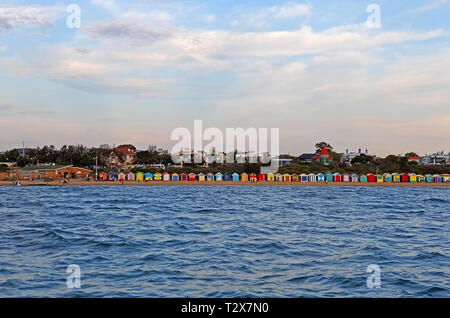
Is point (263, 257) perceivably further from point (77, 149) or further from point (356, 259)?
point (77, 149)

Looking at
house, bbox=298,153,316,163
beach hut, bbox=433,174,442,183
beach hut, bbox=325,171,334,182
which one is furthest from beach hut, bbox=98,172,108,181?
house, bbox=298,153,316,163

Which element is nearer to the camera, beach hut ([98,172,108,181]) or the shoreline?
the shoreline

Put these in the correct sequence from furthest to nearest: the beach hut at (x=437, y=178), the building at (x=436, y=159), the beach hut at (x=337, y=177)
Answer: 1. the building at (x=436, y=159)
2. the beach hut at (x=437, y=178)
3. the beach hut at (x=337, y=177)

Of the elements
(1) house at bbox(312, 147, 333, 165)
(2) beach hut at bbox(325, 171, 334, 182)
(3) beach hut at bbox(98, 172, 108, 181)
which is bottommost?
(2) beach hut at bbox(325, 171, 334, 182)

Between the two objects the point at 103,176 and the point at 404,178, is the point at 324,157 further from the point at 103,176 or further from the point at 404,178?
the point at 103,176

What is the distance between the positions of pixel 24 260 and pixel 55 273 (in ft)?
7.71

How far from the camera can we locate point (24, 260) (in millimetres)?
14266

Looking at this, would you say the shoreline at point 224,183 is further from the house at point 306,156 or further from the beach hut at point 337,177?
Answer: the house at point 306,156

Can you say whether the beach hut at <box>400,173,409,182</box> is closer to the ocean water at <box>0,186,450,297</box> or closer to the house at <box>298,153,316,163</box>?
the house at <box>298,153,316,163</box>

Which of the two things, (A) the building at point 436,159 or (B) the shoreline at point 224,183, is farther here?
(A) the building at point 436,159

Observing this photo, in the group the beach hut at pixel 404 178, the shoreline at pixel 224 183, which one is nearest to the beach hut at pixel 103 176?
the shoreline at pixel 224 183

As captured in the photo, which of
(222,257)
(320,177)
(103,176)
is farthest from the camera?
(320,177)

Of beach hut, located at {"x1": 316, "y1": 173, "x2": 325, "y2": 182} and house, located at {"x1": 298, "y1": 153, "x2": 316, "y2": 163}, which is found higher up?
house, located at {"x1": 298, "y1": 153, "x2": 316, "y2": 163}

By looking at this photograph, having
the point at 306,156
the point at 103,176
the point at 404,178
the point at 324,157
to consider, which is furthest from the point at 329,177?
the point at 306,156
